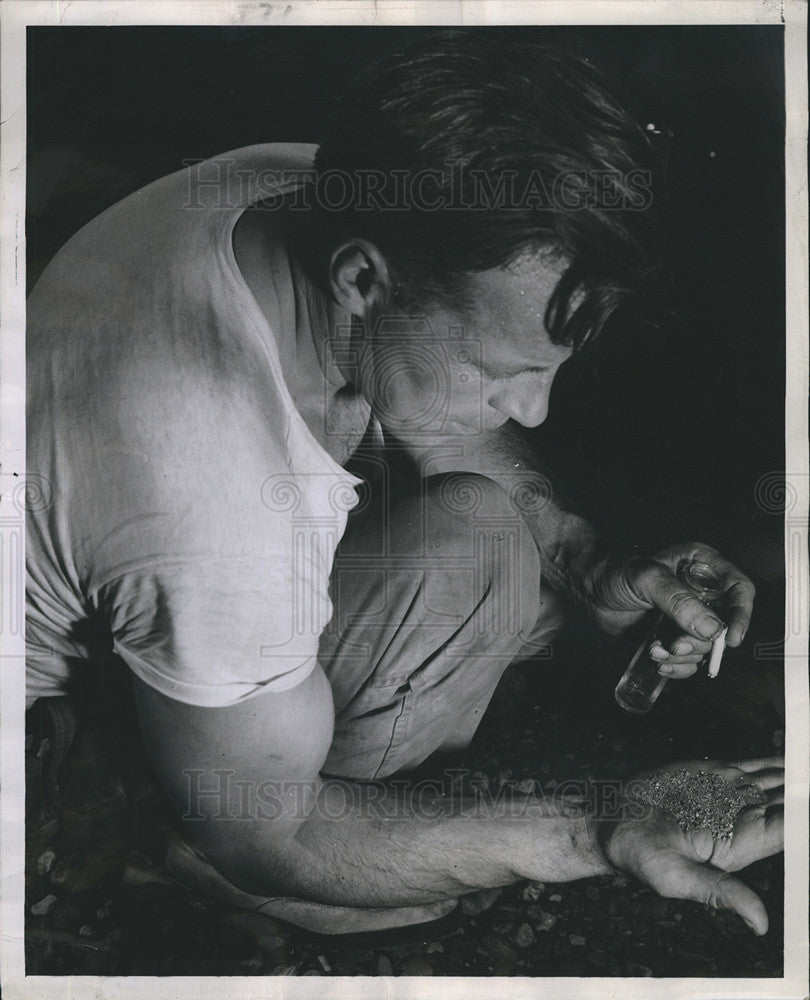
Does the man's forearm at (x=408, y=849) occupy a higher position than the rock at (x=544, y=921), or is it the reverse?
the man's forearm at (x=408, y=849)

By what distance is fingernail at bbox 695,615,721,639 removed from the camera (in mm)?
1837

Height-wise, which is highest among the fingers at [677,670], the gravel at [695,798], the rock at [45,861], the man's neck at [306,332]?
the man's neck at [306,332]

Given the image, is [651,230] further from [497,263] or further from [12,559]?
[12,559]

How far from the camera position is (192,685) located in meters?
1.78

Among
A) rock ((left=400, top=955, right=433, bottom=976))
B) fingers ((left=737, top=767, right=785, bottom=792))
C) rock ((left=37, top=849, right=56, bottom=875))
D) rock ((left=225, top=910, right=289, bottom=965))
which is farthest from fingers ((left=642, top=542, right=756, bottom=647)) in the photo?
rock ((left=37, top=849, right=56, bottom=875))

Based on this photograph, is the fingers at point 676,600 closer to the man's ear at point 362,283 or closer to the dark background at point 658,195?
the dark background at point 658,195

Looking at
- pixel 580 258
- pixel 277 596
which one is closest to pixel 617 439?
pixel 580 258

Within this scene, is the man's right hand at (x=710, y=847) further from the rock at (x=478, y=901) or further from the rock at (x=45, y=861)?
the rock at (x=45, y=861)

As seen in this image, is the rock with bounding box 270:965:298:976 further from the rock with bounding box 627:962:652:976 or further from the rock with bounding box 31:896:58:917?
the rock with bounding box 627:962:652:976

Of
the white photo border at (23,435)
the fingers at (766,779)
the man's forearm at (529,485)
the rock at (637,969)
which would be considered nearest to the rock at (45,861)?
the white photo border at (23,435)

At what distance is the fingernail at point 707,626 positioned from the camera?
1.84m

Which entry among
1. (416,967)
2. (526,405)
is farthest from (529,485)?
(416,967)

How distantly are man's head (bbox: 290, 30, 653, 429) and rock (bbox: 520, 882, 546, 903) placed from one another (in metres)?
0.96

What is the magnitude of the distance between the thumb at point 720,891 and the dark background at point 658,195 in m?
0.49
